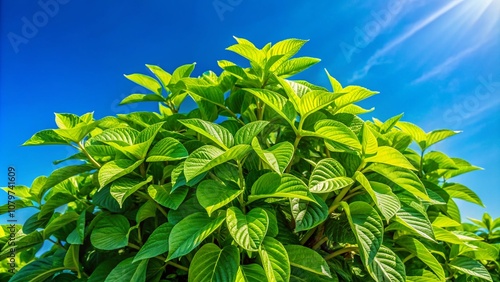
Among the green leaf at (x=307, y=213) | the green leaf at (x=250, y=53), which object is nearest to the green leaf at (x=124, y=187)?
the green leaf at (x=307, y=213)

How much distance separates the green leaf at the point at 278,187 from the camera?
896 mm

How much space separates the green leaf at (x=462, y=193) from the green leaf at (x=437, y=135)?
20cm

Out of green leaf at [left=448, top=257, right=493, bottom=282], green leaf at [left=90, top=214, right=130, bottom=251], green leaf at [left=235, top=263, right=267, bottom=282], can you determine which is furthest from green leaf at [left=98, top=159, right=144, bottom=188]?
green leaf at [left=448, top=257, right=493, bottom=282]

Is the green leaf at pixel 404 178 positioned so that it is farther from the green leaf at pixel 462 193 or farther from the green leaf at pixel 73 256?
the green leaf at pixel 73 256

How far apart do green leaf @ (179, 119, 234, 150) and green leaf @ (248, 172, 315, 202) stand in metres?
0.11

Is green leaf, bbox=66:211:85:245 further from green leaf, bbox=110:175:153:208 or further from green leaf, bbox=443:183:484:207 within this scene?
green leaf, bbox=443:183:484:207

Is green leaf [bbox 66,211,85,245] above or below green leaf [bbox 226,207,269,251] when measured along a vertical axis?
above

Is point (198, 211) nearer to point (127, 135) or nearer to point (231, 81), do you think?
point (127, 135)

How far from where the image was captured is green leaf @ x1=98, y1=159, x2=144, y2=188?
981 mm

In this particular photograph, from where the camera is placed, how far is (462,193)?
147 cm

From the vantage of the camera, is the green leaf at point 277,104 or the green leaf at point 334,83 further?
the green leaf at point 334,83

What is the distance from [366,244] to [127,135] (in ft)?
2.05

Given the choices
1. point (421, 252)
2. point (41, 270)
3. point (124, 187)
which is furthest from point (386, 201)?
point (41, 270)

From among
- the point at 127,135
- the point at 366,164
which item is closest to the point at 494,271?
the point at 366,164
